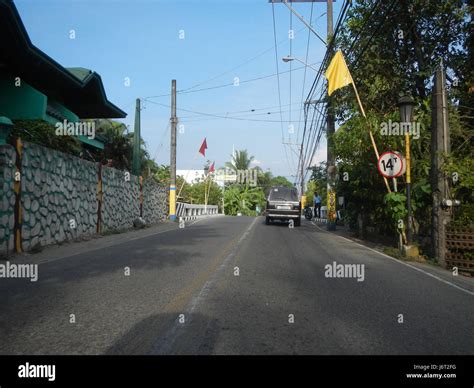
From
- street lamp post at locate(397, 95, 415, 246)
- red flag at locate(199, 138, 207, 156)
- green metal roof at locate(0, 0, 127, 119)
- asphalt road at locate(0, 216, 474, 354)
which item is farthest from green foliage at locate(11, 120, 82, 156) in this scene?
red flag at locate(199, 138, 207, 156)

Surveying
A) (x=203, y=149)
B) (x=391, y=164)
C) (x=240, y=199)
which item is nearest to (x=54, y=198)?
(x=391, y=164)

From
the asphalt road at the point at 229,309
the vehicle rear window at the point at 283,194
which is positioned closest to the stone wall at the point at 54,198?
the asphalt road at the point at 229,309

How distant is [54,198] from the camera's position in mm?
11898

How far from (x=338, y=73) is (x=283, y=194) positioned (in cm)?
976

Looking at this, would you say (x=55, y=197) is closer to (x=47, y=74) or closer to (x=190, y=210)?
(x=47, y=74)

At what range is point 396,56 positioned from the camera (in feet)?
52.4

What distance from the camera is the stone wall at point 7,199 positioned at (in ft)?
30.2

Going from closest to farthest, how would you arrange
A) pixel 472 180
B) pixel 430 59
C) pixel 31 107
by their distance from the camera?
pixel 472 180, pixel 31 107, pixel 430 59

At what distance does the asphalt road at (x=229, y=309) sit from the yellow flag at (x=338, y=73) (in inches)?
289

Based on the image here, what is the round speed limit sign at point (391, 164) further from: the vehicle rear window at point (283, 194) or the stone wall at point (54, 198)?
the vehicle rear window at point (283, 194)

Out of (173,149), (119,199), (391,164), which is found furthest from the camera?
(173,149)
